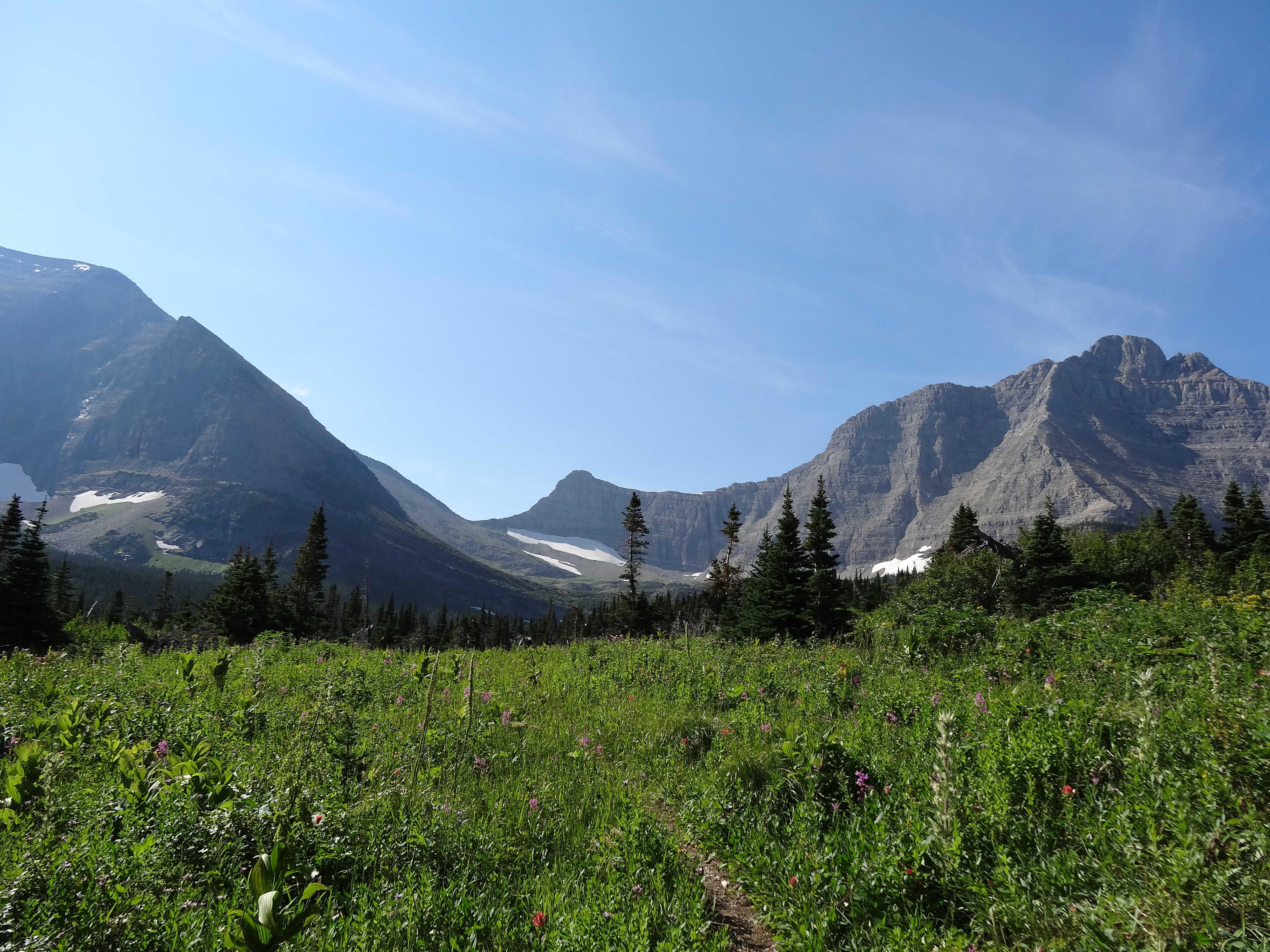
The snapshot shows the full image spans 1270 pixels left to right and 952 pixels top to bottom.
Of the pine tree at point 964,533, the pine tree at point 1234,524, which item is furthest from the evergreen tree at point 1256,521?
the pine tree at point 964,533

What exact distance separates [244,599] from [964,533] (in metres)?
63.6

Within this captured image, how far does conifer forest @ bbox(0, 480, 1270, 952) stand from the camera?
316 centimetres

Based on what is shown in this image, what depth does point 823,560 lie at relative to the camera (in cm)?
5153

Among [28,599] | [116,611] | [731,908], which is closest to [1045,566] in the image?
[731,908]

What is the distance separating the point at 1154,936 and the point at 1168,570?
7788 centimetres

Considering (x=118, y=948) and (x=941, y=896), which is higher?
(x=941, y=896)

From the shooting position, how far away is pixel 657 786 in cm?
602

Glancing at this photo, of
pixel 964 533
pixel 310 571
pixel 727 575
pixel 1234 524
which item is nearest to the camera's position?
pixel 727 575

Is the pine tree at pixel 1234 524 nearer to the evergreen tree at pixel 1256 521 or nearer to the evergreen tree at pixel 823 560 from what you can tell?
the evergreen tree at pixel 1256 521

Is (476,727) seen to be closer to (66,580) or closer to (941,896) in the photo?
(941,896)

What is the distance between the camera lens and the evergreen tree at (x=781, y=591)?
39.4 meters

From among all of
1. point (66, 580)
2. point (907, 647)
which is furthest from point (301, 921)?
point (66, 580)

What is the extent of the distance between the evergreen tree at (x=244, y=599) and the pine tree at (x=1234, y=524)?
265 feet

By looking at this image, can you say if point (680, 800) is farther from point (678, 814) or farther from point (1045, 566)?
point (1045, 566)
